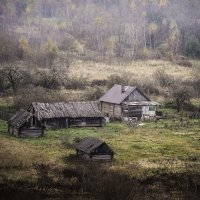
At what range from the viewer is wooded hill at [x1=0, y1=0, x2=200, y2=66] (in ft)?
362

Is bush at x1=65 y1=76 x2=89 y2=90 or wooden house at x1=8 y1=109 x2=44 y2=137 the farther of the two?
bush at x1=65 y1=76 x2=89 y2=90

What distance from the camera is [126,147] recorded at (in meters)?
39.0

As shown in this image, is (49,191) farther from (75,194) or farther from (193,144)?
(193,144)

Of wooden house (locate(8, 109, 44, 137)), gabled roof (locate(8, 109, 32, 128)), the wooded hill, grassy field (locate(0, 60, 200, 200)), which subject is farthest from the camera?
the wooded hill

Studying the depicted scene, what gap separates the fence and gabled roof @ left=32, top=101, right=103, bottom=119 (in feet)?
19.8

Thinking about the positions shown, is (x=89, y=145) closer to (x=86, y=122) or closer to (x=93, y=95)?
(x=86, y=122)

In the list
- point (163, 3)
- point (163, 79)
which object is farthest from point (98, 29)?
point (163, 79)

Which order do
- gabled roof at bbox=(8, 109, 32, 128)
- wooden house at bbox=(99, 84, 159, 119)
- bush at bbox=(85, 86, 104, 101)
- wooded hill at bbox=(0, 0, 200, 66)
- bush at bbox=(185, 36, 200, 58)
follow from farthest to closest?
wooded hill at bbox=(0, 0, 200, 66) → bush at bbox=(185, 36, 200, 58) → bush at bbox=(85, 86, 104, 101) → wooden house at bbox=(99, 84, 159, 119) → gabled roof at bbox=(8, 109, 32, 128)

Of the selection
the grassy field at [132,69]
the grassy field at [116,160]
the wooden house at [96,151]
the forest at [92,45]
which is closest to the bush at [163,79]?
the forest at [92,45]

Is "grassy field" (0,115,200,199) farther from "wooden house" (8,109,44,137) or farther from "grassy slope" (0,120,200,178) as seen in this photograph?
"wooden house" (8,109,44,137)

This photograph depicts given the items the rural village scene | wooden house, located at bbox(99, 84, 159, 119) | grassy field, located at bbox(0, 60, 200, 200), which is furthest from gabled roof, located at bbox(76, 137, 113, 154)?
wooden house, located at bbox(99, 84, 159, 119)

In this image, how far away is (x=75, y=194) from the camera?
25391mm

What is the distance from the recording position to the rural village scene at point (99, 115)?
27797 mm

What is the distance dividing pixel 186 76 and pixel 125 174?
62921mm
